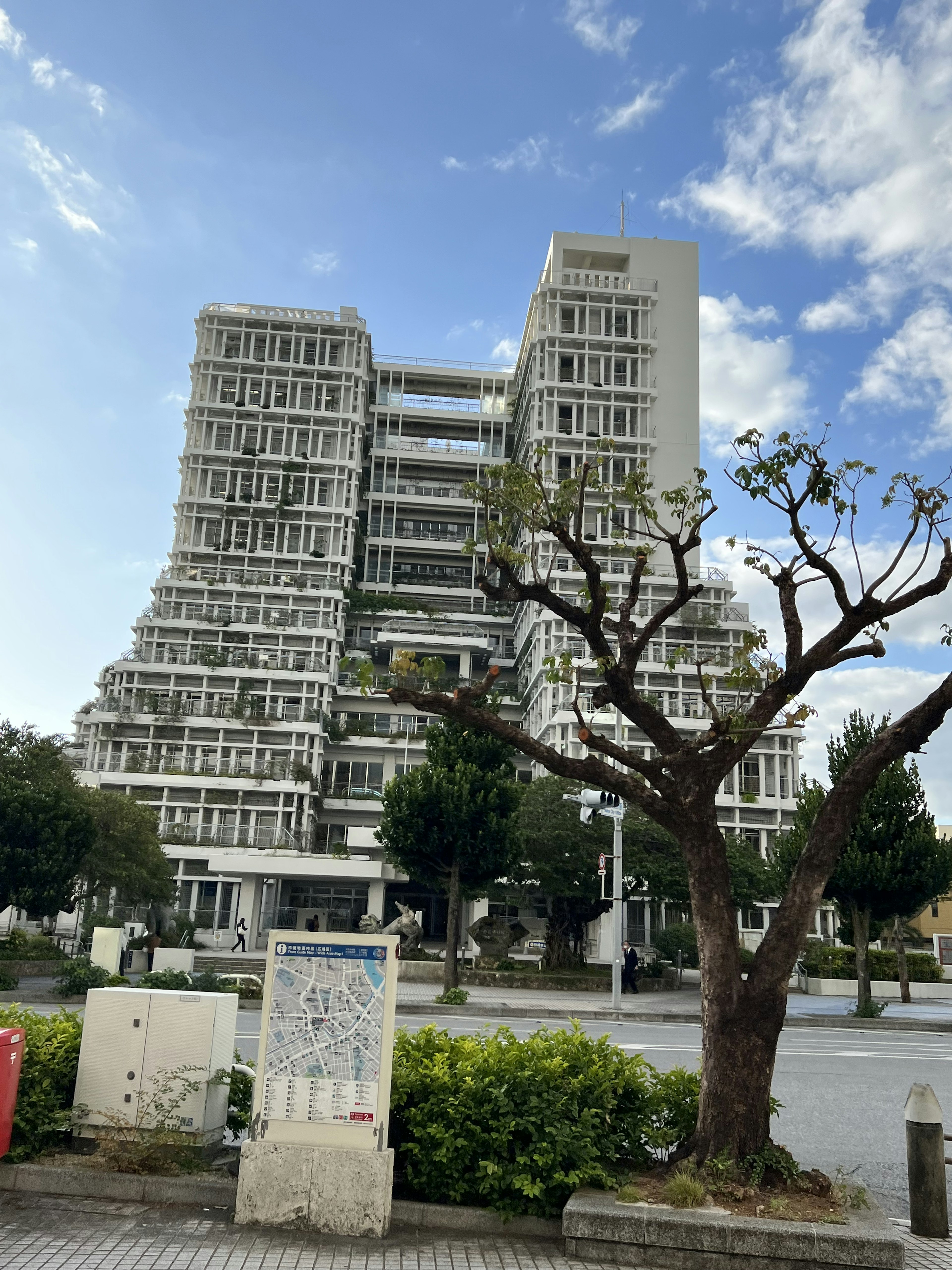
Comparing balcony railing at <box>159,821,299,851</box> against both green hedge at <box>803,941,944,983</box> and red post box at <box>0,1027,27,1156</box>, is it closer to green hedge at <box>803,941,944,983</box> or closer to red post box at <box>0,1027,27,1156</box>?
green hedge at <box>803,941,944,983</box>

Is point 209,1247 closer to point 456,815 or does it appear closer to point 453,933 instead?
point 453,933

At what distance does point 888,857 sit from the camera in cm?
2733

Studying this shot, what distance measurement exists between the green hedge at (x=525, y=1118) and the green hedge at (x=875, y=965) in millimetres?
30658

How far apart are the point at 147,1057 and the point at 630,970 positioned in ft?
88.9

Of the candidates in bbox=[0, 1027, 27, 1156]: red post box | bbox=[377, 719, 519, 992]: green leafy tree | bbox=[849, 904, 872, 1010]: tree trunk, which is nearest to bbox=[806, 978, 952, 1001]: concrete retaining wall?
bbox=[849, 904, 872, 1010]: tree trunk

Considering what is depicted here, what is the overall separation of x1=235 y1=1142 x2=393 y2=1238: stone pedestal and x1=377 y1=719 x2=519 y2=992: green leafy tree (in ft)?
73.9

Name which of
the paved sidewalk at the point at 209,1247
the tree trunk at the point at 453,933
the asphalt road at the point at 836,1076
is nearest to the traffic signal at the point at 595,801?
the asphalt road at the point at 836,1076

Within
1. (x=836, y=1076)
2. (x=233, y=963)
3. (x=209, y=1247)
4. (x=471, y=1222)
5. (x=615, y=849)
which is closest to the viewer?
(x=209, y=1247)

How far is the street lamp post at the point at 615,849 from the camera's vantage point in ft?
69.1

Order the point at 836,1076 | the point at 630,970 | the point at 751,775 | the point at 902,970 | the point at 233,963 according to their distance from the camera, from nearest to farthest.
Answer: the point at 836,1076, the point at 902,970, the point at 630,970, the point at 233,963, the point at 751,775

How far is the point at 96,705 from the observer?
6272 cm

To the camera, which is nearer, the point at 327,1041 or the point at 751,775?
the point at 327,1041

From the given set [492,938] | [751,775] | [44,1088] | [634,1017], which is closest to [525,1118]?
[44,1088]

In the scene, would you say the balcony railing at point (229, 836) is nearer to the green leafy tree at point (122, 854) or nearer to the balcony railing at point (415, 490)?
the green leafy tree at point (122, 854)
